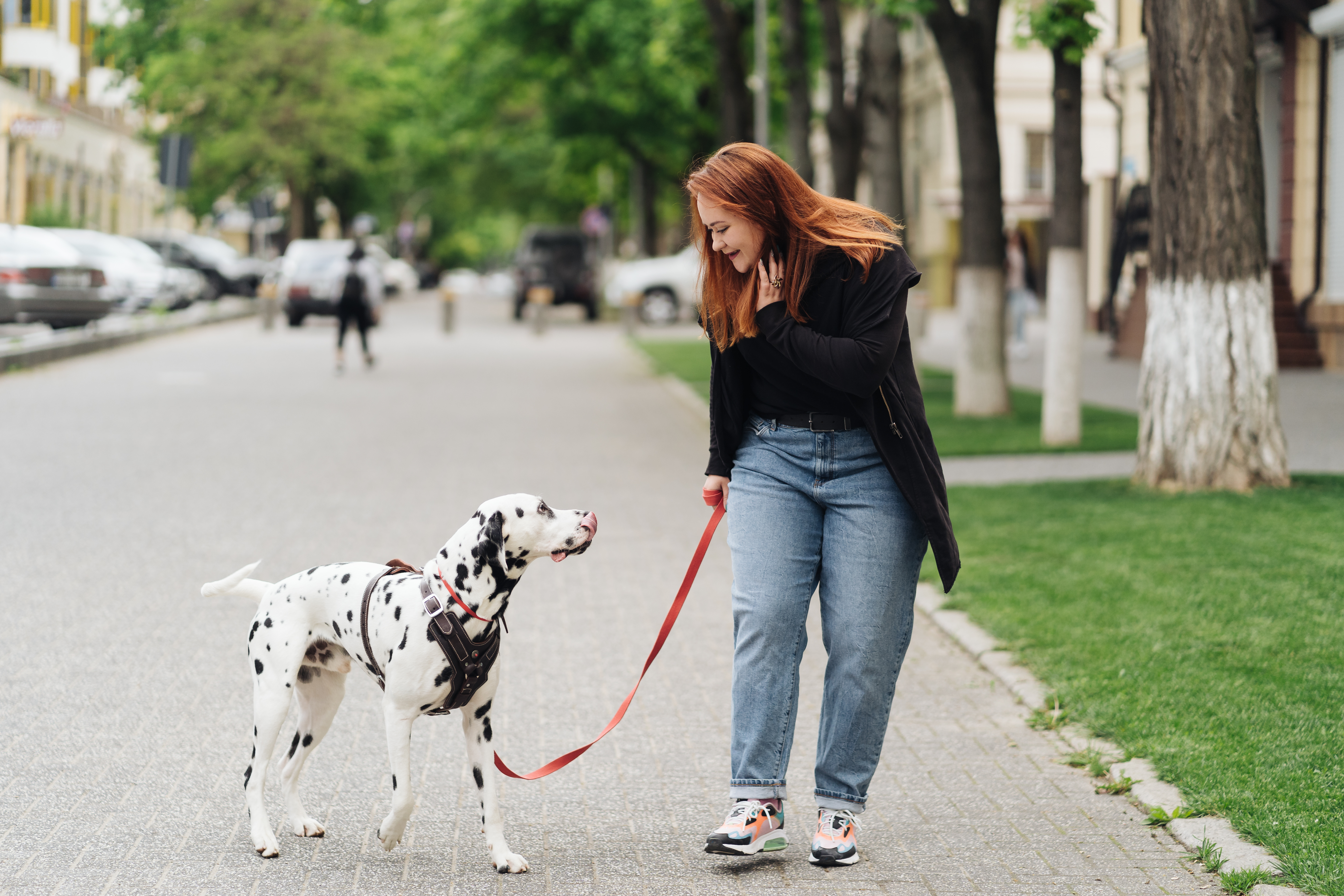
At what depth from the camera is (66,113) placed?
159 ft

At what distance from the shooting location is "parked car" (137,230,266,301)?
1726 inches

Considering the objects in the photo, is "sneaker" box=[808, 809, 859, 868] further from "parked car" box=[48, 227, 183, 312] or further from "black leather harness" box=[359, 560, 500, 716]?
"parked car" box=[48, 227, 183, 312]

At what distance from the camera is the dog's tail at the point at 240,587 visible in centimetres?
423

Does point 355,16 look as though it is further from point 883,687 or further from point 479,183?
point 883,687

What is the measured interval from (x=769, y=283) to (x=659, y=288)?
32.9 meters

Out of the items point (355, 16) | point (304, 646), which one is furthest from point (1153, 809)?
point (355, 16)

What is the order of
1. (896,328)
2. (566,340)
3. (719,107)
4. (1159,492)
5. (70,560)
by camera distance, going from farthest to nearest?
(719,107) → (566,340) → (1159,492) → (70,560) → (896,328)

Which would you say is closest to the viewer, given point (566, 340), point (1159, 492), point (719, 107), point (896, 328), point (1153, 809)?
point (896, 328)

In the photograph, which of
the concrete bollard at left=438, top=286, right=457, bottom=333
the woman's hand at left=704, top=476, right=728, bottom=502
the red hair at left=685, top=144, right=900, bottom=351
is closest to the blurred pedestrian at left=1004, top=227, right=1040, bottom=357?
the concrete bollard at left=438, top=286, right=457, bottom=333

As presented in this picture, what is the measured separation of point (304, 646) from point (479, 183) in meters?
59.6

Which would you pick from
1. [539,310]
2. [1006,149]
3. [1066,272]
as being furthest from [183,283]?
[1066,272]

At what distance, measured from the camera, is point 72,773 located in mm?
4988

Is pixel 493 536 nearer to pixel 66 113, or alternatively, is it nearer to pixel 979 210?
pixel 979 210

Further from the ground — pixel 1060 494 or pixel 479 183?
pixel 479 183
